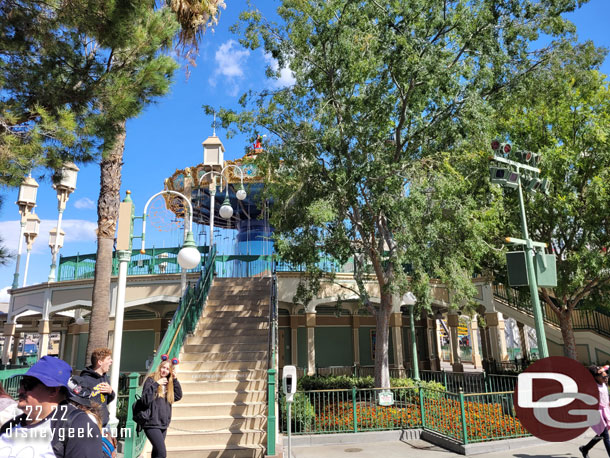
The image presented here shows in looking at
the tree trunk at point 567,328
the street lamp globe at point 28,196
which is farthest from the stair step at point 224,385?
the street lamp globe at point 28,196

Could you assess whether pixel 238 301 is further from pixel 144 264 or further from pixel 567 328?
pixel 567 328

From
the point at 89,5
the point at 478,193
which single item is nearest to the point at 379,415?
the point at 478,193

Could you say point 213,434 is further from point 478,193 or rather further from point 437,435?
point 478,193

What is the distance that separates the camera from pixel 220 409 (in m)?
9.39

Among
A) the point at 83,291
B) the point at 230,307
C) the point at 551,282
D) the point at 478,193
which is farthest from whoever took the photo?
the point at 83,291

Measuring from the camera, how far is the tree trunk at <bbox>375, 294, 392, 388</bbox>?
1296 cm

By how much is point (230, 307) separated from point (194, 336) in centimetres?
196

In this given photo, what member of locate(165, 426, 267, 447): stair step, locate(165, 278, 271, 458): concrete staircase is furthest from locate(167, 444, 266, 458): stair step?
locate(165, 426, 267, 447): stair step

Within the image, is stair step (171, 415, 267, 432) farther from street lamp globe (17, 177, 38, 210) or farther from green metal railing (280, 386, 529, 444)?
street lamp globe (17, 177, 38, 210)

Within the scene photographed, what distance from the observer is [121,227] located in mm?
8438

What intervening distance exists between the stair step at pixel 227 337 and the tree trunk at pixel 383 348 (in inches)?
141

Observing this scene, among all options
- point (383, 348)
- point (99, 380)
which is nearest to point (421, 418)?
point (383, 348)

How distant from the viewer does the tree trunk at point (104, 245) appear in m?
9.56

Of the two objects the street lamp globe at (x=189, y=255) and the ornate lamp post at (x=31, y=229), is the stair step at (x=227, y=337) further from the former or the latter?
the ornate lamp post at (x=31, y=229)
